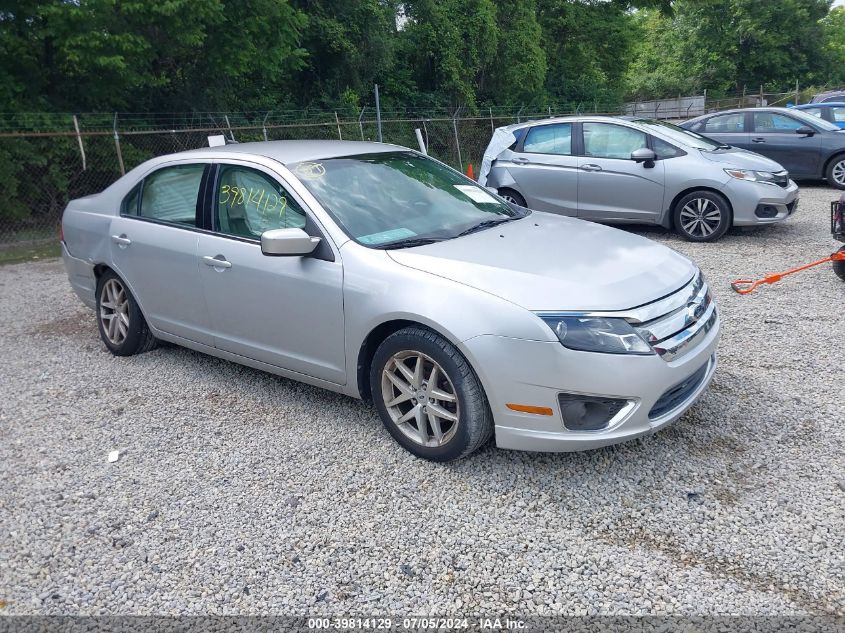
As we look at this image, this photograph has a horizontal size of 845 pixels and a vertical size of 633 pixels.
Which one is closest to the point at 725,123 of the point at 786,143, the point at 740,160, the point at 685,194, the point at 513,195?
the point at 786,143

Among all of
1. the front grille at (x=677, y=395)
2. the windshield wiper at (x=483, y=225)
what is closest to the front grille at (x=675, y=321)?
the front grille at (x=677, y=395)

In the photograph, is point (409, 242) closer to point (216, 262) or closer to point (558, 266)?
point (558, 266)

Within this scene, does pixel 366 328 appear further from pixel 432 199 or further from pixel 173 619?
pixel 173 619

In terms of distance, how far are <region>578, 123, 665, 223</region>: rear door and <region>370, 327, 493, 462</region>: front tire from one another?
6.29 meters

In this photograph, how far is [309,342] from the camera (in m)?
4.12

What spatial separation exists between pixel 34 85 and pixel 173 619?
13.9 m

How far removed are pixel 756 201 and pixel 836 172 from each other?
17.3 ft

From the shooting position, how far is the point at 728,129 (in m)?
13.1

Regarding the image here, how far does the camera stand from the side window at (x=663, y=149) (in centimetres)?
901

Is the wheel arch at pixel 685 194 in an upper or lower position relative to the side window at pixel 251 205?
lower

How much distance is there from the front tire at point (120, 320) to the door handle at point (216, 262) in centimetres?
110

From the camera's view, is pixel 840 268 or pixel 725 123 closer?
pixel 840 268

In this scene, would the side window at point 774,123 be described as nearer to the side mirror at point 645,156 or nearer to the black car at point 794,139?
the black car at point 794,139

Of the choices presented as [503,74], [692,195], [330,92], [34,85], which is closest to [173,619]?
[692,195]
